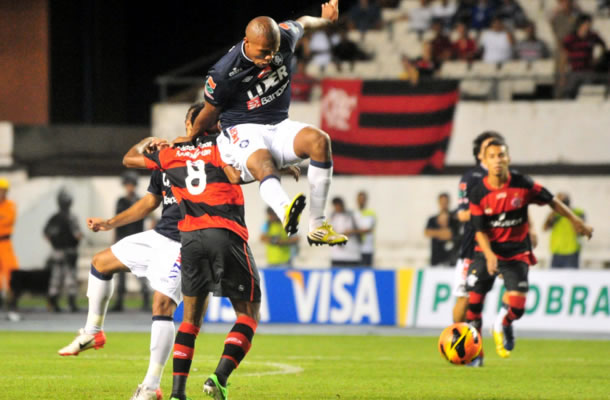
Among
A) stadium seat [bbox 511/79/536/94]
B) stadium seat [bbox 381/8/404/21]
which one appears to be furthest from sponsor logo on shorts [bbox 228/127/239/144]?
stadium seat [bbox 381/8/404/21]

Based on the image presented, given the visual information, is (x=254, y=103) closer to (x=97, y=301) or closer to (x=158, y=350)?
(x=158, y=350)

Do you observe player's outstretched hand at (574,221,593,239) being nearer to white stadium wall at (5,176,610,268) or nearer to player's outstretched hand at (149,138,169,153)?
player's outstretched hand at (149,138,169,153)

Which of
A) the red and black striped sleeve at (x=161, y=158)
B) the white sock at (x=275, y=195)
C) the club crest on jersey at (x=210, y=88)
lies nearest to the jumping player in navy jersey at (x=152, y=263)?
the club crest on jersey at (x=210, y=88)

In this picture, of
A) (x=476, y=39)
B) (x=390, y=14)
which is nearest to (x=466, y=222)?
(x=476, y=39)

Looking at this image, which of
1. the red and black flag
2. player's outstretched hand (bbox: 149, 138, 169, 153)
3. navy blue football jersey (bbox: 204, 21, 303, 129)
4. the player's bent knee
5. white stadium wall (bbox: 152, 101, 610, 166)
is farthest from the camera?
white stadium wall (bbox: 152, 101, 610, 166)

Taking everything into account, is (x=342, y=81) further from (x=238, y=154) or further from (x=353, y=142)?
(x=238, y=154)

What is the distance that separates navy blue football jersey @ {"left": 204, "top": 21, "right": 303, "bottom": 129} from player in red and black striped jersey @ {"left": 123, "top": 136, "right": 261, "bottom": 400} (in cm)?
70

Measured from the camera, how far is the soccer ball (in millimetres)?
10578

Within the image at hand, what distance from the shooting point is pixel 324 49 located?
24.9 meters

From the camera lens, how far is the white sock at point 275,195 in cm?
809

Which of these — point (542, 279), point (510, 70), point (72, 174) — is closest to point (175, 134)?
point (72, 174)

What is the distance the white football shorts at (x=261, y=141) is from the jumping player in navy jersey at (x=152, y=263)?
483 mm

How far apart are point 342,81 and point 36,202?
712 centimetres

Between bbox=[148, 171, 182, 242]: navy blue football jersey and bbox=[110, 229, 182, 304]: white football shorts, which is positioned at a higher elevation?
bbox=[148, 171, 182, 242]: navy blue football jersey
